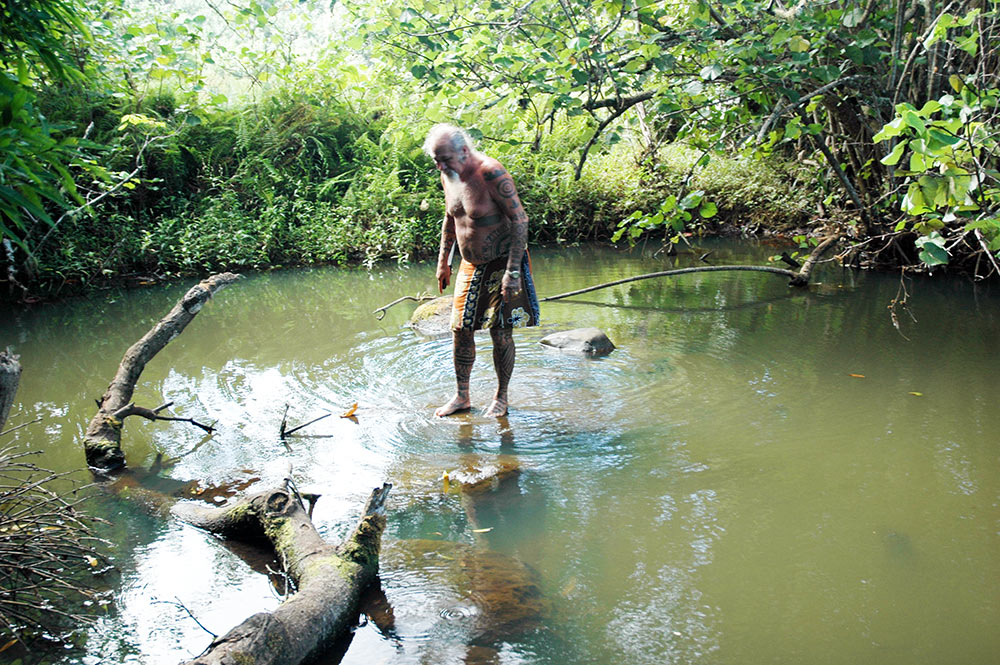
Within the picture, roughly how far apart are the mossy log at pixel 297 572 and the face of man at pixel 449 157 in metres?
2.15

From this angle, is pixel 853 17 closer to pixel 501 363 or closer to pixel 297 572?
pixel 501 363

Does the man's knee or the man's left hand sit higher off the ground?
the man's left hand

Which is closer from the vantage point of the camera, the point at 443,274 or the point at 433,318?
the point at 443,274

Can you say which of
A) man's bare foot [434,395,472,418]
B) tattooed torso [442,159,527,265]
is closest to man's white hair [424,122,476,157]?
tattooed torso [442,159,527,265]

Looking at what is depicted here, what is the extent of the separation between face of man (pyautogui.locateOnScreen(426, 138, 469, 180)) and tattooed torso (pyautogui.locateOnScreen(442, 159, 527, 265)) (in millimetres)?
116

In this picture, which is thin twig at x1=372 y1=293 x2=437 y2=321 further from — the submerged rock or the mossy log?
the submerged rock

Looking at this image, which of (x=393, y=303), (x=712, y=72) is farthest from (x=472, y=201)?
(x=393, y=303)

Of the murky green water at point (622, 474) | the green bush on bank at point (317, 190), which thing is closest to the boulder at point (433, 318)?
the murky green water at point (622, 474)

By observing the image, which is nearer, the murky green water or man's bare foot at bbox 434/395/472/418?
the murky green water

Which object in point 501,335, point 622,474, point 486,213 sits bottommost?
point 622,474

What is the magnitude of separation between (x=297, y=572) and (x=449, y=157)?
2.55 m

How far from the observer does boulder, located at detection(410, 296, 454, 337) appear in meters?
7.00

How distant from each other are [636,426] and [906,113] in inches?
86.4

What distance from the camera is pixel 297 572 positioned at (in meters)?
2.77
